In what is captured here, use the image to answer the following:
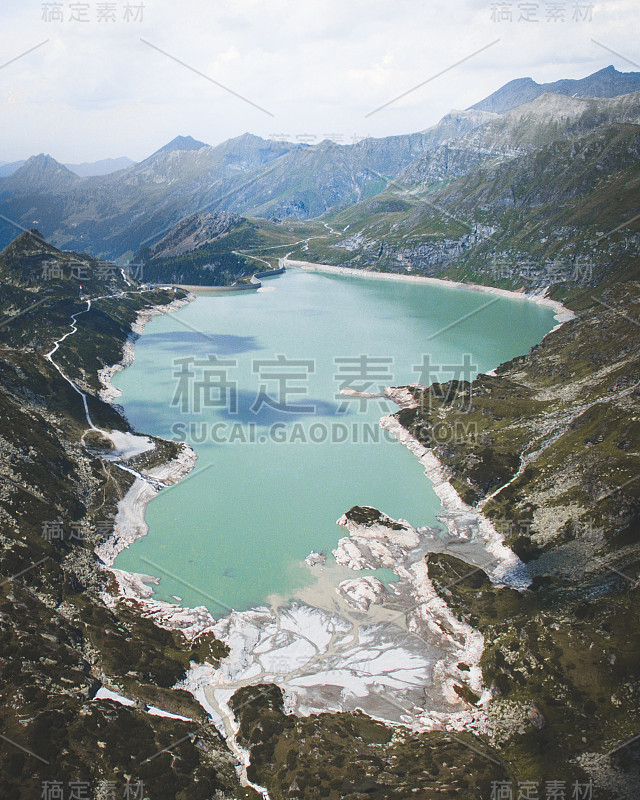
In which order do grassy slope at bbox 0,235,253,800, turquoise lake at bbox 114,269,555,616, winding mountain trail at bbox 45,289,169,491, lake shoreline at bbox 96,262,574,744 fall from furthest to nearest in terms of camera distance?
1. winding mountain trail at bbox 45,289,169,491
2. turquoise lake at bbox 114,269,555,616
3. lake shoreline at bbox 96,262,574,744
4. grassy slope at bbox 0,235,253,800

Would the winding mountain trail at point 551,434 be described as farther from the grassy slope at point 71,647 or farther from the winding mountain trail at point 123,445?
the winding mountain trail at point 123,445

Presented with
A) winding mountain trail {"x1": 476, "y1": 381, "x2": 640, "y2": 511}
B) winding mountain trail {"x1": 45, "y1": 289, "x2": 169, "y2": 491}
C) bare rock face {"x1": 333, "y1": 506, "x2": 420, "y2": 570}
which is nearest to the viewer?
bare rock face {"x1": 333, "y1": 506, "x2": 420, "y2": 570}

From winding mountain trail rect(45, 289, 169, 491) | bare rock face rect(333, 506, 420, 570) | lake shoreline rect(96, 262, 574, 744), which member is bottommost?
lake shoreline rect(96, 262, 574, 744)

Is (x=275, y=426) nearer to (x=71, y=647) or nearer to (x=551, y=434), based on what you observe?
(x=551, y=434)

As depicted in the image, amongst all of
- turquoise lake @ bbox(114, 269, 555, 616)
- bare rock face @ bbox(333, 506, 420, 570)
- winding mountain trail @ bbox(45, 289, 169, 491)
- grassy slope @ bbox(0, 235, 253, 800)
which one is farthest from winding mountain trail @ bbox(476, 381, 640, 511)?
winding mountain trail @ bbox(45, 289, 169, 491)

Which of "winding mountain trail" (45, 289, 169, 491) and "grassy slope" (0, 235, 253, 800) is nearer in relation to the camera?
"grassy slope" (0, 235, 253, 800)

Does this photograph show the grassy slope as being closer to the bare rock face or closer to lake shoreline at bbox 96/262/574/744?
lake shoreline at bbox 96/262/574/744

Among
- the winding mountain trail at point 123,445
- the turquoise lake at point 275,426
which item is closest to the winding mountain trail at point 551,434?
the turquoise lake at point 275,426

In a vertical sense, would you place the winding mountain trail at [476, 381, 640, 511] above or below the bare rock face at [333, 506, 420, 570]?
above

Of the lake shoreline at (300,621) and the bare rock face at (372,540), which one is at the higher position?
the bare rock face at (372,540)
